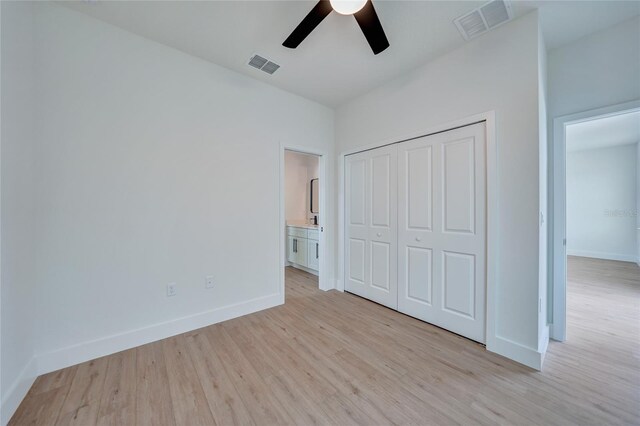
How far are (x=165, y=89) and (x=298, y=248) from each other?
3.21m

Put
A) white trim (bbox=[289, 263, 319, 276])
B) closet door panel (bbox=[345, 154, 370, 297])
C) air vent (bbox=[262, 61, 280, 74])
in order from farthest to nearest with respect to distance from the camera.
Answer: white trim (bbox=[289, 263, 319, 276]) < closet door panel (bbox=[345, 154, 370, 297]) < air vent (bbox=[262, 61, 280, 74])

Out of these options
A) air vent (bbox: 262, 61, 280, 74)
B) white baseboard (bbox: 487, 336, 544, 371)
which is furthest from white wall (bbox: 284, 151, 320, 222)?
white baseboard (bbox: 487, 336, 544, 371)

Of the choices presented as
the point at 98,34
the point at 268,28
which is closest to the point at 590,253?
the point at 268,28

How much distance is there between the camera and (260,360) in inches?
76.8

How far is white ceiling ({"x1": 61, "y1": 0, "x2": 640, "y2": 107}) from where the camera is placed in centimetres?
184

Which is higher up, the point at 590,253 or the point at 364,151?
the point at 364,151

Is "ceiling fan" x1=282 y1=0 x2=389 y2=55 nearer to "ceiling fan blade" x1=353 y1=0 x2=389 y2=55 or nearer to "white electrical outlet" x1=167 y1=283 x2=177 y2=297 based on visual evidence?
"ceiling fan blade" x1=353 y1=0 x2=389 y2=55

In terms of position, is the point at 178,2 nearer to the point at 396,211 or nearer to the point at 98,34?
the point at 98,34

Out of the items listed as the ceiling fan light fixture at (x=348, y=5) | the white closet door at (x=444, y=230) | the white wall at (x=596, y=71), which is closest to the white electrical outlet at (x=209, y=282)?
the white closet door at (x=444, y=230)

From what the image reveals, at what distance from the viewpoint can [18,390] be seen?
150 cm

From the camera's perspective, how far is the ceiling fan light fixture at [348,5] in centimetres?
146

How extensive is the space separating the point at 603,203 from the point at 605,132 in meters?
2.28

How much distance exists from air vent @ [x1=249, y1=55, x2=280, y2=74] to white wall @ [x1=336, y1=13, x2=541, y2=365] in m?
1.78

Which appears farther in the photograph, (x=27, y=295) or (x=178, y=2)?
(x=178, y=2)
